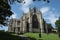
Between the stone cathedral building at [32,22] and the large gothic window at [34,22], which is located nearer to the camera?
the stone cathedral building at [32,22]

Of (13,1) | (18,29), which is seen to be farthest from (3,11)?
(18,29)

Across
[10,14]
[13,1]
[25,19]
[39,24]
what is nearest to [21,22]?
[25,19]

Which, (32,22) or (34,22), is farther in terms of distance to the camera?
(34,22)

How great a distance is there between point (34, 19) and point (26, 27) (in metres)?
5.93

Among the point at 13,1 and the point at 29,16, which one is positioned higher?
the point at 29,16

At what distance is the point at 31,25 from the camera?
78.4 metres

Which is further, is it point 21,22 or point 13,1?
point 21,22

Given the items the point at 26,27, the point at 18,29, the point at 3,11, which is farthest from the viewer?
the point at 18,29

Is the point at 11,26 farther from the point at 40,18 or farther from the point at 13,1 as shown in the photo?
the point at 13,1

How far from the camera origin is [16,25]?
8562 cm

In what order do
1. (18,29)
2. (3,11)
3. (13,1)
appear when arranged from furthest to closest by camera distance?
(18,29)
(3,11)
(13,1)

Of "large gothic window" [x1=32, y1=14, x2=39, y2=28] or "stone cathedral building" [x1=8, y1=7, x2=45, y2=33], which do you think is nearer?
"stone cathedral building" [x1=8, y1=7, x2=45, y2=33]

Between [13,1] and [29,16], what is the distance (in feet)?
205

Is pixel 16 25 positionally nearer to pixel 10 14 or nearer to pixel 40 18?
pixel 40 18
